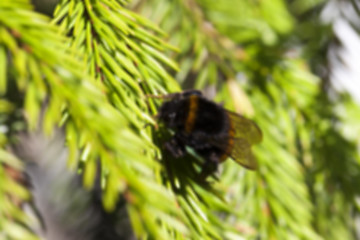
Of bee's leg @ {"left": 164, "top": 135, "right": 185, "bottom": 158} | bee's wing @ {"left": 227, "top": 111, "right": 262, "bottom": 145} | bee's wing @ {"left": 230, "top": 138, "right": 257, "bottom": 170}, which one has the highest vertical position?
bee's wing @ {"left": 227, "top": 111, "right": 262, "bottom": 145}

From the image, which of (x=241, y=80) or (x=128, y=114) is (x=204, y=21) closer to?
(x=241, y=80)

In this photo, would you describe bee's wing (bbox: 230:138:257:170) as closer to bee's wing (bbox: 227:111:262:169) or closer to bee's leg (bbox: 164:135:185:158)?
bee's wing (bbox: 227:111:262:169)

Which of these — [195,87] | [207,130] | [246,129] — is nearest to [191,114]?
[207,130]

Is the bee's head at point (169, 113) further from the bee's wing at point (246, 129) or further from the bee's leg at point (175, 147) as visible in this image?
the bee's wing at point (246, 129)

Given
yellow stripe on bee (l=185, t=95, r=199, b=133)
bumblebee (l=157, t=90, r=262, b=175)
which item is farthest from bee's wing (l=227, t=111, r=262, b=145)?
yellow stripe on bee (l=185, t=95, r=199, b=133)

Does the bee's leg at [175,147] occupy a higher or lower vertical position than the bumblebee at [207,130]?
lower

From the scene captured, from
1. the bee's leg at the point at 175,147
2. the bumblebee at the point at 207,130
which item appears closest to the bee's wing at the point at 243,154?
the bumblebee at the point at 207,130

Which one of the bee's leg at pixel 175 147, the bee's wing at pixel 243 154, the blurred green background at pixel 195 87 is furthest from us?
the bee's wing at pixel 243 154

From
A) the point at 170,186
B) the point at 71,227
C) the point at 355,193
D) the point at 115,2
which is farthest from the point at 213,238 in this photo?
the point at 71,227
